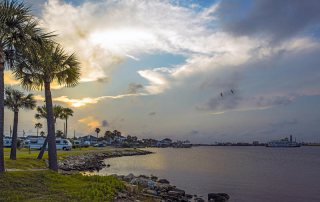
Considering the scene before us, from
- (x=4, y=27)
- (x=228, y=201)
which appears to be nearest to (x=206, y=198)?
(x=228, y=201)

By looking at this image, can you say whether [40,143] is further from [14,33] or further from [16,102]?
[14,33]

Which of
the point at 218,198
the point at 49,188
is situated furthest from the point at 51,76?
the point at 218,198

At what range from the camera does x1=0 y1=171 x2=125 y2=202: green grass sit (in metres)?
16.4

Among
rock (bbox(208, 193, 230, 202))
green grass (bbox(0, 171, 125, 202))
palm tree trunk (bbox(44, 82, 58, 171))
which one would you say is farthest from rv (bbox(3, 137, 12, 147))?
green grass (bbox(0, 171, 125, 202))

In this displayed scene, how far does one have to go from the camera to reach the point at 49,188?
60.5ft

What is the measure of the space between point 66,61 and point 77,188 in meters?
12.5

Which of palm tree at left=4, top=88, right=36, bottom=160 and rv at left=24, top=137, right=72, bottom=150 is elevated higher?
palm tree at left=4, top=88, right=36, bottom=160

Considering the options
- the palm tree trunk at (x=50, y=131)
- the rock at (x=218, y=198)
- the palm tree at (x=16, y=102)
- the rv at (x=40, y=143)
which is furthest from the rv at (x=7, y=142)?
the rock at (x=218, y=198)

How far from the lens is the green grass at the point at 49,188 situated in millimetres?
16422

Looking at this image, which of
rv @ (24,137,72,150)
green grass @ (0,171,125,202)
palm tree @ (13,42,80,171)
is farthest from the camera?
rv @ (24,137,72,150)

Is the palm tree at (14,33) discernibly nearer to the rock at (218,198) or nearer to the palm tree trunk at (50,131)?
the palm tree trunk at (50,131)

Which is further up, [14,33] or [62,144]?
[14,33]

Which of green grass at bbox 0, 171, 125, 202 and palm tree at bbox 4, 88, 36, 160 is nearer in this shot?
green grass at bbox 0, 171, 125, 202

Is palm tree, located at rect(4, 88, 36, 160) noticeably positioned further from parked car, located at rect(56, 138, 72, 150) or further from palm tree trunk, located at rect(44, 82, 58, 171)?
parked car, located at rect(56, 138, 72, 150)
